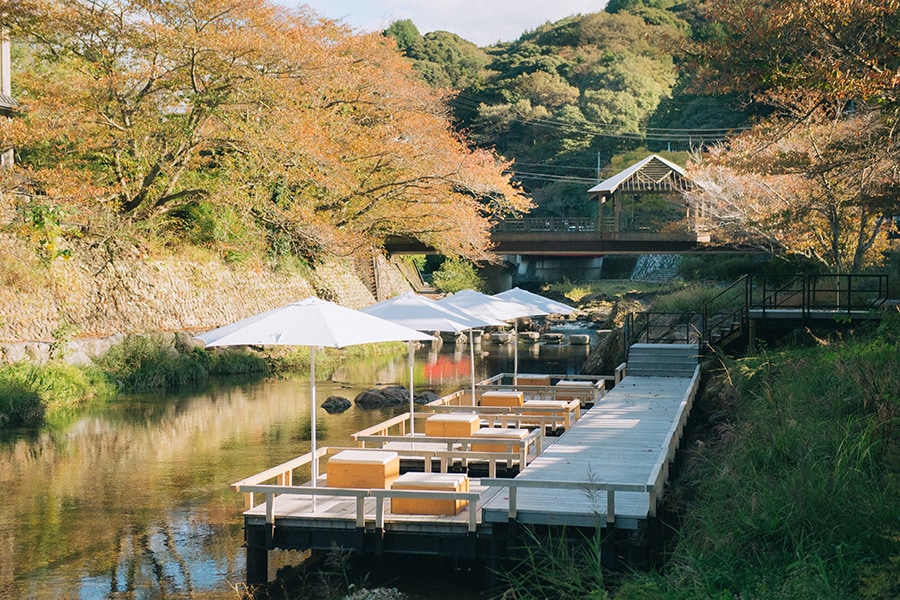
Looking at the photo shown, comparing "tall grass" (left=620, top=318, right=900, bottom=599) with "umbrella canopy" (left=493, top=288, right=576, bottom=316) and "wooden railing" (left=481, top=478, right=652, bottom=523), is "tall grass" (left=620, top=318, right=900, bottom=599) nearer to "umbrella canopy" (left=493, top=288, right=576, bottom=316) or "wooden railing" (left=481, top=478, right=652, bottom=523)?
"wooden railing" (left=481, top=478, right=652, bottom=523)

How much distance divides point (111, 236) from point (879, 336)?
19806 mm

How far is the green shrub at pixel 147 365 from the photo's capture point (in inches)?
915

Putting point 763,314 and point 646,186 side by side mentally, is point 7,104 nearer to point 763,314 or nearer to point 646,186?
point 763,314

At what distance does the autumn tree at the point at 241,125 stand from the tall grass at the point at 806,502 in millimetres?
18794

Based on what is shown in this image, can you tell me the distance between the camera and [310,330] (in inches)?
394

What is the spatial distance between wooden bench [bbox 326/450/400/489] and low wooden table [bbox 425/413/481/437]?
10.1 feet

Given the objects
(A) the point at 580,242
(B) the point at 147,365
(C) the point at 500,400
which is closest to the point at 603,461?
(C) the point at 500,400

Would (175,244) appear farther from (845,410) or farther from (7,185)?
(845,410)

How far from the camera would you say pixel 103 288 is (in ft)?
83.5

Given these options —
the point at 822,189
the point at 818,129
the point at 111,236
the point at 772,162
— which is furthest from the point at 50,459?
the point at 818,129

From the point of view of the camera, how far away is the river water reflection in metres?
9.36

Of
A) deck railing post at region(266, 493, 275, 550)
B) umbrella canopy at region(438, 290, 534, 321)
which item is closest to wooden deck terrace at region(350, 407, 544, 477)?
deck railing post at region(266, 493, 275, 550)

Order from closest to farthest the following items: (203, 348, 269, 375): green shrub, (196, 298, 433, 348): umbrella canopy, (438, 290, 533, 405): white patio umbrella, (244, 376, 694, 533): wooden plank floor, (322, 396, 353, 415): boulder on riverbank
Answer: (244, 376, 694, 533): wooden plank floor < (196, 298, 433, 348): umbrella canopy < (438, 290, 533, 405): white patio umbrella < (322, 396, 353, 415): boulder on riverbank < (203, 348, 269, 375): green shrub

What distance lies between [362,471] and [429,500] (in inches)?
45.5
